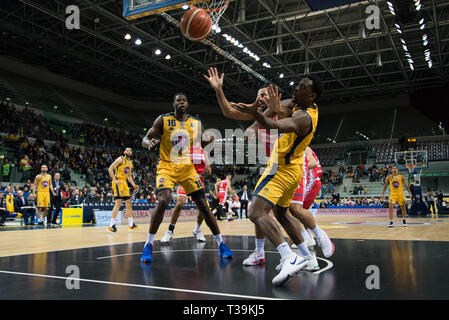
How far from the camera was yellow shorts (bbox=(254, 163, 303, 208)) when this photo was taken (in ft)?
11.1

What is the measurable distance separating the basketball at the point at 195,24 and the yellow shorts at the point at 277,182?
390 cm

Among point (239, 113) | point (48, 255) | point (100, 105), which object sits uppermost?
point (100, 105)

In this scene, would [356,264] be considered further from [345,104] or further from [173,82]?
[345,104]

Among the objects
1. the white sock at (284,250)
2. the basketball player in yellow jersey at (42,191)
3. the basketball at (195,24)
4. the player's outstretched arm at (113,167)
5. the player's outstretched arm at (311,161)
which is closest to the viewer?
the white sock at (284,250)

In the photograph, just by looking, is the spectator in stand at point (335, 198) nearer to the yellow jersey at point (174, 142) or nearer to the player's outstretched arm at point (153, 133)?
the yellow jersey at point (174, 142)

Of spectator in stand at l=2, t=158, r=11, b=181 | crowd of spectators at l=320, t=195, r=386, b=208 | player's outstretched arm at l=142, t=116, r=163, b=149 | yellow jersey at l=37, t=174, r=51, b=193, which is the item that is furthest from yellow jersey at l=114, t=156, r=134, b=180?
crowd of spectators at l=320, t=195, r=386, b=208

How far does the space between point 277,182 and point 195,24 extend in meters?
4.24

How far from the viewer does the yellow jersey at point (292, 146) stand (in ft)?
11.3

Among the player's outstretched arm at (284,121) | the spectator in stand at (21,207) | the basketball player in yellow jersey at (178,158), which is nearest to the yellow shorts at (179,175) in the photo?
the basketball player in yellow jersey at (178,158)

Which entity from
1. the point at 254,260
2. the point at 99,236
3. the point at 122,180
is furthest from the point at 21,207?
the point at 254,260

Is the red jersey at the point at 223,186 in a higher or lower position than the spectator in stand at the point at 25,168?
lower
